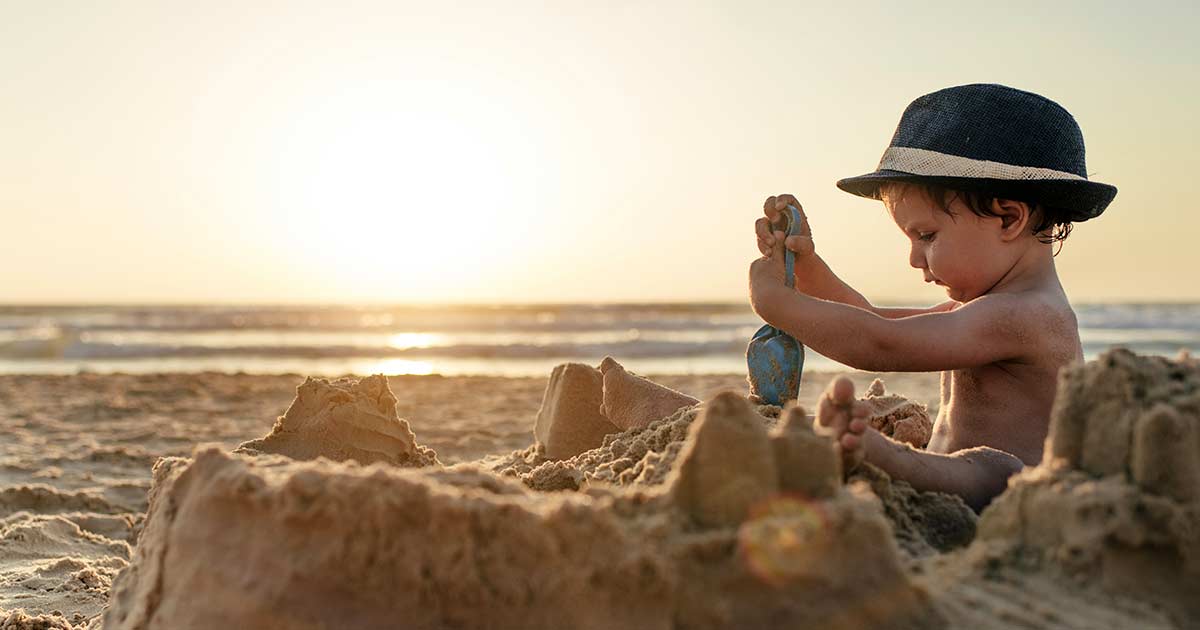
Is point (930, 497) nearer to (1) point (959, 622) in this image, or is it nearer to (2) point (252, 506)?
(1) point (959, 622)

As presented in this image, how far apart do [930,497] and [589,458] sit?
946 mm

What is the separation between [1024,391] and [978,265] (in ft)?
1.17

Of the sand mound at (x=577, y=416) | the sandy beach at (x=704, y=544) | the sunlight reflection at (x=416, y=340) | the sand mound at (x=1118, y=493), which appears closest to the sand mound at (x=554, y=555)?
the sandy beach at (x=704, y=544)

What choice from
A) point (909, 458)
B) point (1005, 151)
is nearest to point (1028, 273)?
point (1005, 151)

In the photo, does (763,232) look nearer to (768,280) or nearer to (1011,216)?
(768,280)

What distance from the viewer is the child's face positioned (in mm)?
→ 2506

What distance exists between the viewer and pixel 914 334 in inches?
88.3

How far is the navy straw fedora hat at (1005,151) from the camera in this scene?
2439 mm

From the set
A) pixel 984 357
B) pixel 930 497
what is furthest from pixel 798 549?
pixel 984 357

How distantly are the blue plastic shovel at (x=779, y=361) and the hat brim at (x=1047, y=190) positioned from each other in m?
0.32

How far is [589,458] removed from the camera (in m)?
2.58

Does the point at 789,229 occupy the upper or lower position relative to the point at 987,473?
upper

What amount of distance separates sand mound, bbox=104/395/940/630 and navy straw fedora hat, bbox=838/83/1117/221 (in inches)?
53.6

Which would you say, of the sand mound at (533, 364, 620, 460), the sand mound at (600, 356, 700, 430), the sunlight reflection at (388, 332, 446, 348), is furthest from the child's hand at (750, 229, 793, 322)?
the sunlight reflection at (388, 332, 446, 348)
